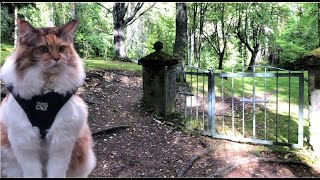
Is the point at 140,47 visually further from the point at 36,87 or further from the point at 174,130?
the point at 36,87

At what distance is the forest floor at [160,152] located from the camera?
5.28 metres

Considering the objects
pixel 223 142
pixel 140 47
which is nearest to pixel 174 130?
pixel 223 142

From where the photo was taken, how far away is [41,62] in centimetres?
189

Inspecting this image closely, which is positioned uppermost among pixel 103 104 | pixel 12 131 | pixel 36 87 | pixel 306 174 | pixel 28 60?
pixel 28 60

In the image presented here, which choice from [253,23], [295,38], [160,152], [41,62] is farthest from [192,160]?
[253,23]

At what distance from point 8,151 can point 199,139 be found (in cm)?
504

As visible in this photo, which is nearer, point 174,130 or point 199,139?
point 199,139

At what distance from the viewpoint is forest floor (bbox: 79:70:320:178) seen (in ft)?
17.3

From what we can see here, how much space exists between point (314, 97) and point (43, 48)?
190 inches

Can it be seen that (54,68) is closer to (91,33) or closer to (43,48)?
(43,48)

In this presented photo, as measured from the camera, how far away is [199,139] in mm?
6840

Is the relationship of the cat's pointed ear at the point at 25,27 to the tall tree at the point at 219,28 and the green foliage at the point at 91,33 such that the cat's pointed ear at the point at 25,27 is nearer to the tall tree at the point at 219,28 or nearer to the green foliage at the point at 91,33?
the tall tree at the point at 219,28

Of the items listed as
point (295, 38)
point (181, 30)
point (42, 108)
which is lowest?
point (42, 108)

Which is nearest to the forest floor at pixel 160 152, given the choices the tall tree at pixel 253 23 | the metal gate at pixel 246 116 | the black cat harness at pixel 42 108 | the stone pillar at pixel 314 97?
the metal gate at pixel 246 116
